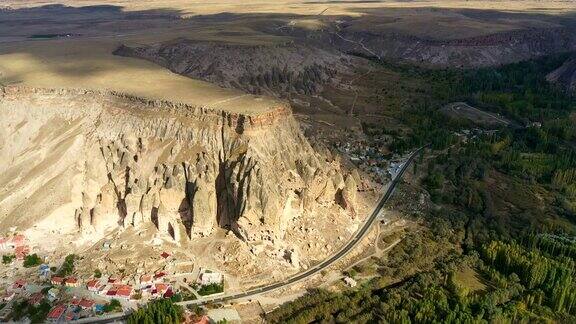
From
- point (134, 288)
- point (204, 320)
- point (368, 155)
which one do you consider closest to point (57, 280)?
point (134, 288)

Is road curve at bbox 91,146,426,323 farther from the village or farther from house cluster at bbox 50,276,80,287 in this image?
house cluster at bbox 50,276,80,287

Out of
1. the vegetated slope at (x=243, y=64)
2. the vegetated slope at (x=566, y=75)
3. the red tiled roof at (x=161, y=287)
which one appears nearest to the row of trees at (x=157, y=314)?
the red tiled roof at (x=161, y=287)

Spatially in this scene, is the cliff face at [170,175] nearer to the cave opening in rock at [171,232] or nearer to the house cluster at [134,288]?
the cave opening in rock at [171,232]

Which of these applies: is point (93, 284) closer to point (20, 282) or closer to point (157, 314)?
point (20, 282)

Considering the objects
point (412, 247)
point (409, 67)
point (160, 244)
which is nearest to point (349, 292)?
point (412, 247)

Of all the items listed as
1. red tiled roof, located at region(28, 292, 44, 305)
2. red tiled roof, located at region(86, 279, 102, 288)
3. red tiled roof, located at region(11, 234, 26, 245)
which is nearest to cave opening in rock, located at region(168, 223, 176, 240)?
red tiled roof, located at region(86, 279, 102, 288)

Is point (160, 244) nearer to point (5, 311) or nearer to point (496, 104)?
point (5, 311)
